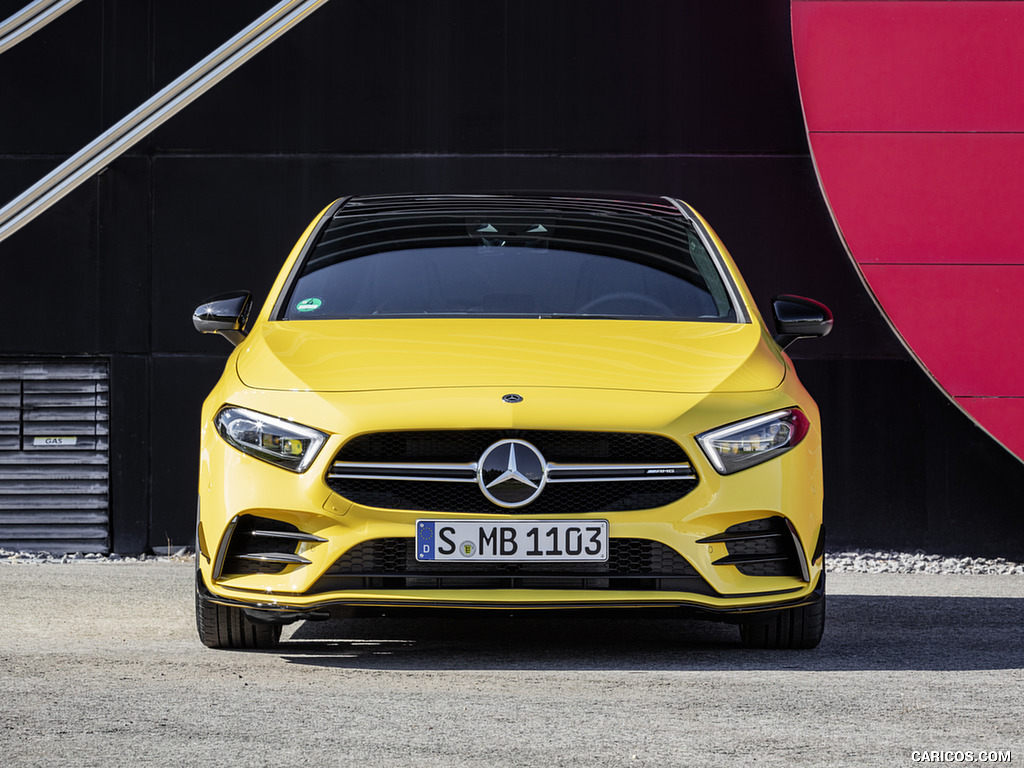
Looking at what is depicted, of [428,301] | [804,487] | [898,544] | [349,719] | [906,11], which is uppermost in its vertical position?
[906,11]

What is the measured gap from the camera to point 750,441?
452 centimetres

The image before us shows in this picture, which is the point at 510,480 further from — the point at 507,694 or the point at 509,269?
the point at 509,269

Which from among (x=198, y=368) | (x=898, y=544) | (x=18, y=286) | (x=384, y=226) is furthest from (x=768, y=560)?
(x=18, y=286)

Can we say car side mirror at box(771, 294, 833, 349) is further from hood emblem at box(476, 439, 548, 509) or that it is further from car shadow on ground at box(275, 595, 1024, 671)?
hood emblem at box(476, 439, 548, 509)

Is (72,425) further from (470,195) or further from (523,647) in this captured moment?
(523,647)

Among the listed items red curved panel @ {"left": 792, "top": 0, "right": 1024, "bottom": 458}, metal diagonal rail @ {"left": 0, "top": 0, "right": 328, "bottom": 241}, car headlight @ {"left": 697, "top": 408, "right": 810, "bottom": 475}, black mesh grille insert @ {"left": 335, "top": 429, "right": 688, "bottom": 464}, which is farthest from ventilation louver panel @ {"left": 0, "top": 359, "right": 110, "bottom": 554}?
car headlight @ {"left": 697, "top": 408, "right": 810, "bottom": 475}

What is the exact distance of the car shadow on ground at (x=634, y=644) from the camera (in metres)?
4.72

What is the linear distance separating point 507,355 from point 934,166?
4943mm

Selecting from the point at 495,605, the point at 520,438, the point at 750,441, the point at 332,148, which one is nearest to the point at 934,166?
the point at 332,148

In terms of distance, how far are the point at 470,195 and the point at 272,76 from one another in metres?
3.21

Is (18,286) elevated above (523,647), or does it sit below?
above

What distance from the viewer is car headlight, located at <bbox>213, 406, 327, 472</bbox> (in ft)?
14.5

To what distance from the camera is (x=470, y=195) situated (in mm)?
6363

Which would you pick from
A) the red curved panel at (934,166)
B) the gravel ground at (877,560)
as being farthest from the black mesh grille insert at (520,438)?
the red curved panel at (934,166)
